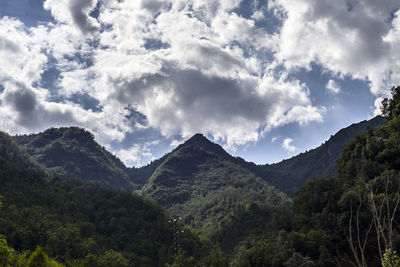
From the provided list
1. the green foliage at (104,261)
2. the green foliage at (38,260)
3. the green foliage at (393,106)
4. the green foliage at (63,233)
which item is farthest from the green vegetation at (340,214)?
the green foliage at (63,233)

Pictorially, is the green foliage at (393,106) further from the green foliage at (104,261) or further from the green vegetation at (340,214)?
the green foliage at (104,261)

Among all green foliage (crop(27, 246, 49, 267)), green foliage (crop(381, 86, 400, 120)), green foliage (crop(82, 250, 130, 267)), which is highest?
green foliage (crop(381, 86, 400, 120))

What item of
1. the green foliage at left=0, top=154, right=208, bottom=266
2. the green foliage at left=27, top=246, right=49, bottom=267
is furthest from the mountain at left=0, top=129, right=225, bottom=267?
the green foliage at left=27, top=246, right=49, bottom=267

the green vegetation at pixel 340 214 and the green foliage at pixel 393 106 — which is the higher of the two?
the green foliage at pixel 393 106

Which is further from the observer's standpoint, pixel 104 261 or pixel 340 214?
pixel 104 261

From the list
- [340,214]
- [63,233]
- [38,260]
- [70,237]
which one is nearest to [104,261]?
[70,237]

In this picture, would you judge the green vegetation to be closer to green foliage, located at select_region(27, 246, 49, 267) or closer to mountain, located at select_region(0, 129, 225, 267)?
mountain, located at select_region(0, 129, 225, 267)

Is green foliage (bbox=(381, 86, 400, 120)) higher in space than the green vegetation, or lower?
higher

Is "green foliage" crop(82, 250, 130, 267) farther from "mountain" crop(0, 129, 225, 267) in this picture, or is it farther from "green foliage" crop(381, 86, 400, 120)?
"green foliage" crop(381, 86, 400, 120)

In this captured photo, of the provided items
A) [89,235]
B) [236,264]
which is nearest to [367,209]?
[236,264]

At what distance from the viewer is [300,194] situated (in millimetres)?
107938

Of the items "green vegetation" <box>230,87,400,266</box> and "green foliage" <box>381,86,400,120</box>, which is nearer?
"green vegetation" <box>230,87,400,266</box>

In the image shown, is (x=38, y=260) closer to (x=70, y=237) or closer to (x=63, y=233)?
(x=63, y=233)

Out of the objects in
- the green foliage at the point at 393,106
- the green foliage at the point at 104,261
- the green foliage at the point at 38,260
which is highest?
the green foliage at the point at 393,106
